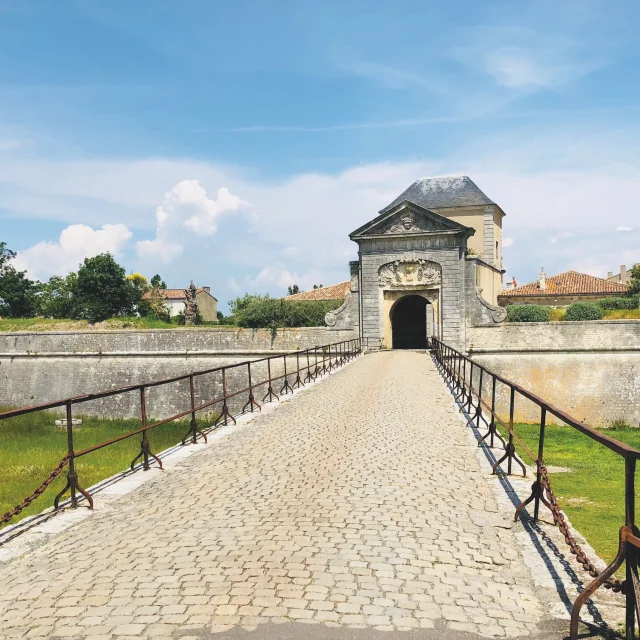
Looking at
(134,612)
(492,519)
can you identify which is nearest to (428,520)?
(492,519)

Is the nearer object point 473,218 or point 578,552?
point 578,552

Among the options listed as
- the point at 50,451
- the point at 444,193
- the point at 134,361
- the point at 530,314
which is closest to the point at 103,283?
the point at 134,361

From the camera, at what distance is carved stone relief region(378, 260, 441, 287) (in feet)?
72.6

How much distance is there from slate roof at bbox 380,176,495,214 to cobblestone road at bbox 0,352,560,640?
79.3 feet

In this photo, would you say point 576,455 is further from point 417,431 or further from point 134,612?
point 134,612

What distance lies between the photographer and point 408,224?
22.0 m

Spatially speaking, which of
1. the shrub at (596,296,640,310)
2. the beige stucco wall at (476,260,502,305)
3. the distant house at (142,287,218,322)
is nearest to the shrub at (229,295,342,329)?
the beige stucco wall at (476,260,502,305)

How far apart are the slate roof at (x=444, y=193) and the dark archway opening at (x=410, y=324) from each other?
5.12 metres

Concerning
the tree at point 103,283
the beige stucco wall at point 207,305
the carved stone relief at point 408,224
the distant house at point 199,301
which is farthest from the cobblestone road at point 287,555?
the distant house at point 199,301

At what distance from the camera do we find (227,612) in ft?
10.6

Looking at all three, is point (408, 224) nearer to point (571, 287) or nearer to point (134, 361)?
point (134, 361)

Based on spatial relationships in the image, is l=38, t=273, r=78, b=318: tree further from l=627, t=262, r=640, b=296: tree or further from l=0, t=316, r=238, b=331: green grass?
l=627, t=262, r=640, b=296: tree

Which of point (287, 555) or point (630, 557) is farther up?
point (630, 557)

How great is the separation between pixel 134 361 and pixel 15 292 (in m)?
34.3
